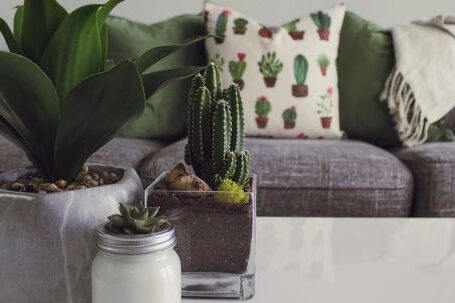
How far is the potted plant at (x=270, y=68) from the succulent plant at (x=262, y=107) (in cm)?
6

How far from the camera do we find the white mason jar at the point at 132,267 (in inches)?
21.0

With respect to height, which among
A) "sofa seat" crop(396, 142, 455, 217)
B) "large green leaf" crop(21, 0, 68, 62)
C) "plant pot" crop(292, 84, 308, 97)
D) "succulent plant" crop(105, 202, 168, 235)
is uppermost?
"large green leaf" crop(21, 0, 68, 62)

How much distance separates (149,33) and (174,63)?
15 cm

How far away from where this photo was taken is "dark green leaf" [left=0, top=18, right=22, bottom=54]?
1.99 feet

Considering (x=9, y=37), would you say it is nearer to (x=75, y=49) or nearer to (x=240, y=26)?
(x=75, y=49)

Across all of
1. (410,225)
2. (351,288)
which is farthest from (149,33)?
(351,288)

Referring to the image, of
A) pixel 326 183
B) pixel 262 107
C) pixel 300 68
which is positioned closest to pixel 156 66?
pixel 262 107

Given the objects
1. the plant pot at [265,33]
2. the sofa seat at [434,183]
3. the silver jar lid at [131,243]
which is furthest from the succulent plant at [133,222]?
the plant pot at [265,33]

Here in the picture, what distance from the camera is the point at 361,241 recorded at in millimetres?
970

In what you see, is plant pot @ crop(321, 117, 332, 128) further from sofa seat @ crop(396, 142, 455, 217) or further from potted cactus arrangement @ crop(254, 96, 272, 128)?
sofa seat @ crop(396, 142, 455, 217)

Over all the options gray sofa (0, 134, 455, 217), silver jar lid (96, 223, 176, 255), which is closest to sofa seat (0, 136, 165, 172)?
gray sofa (0, 134, 455, 217)

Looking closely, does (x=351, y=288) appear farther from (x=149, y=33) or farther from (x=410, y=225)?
(x=149, y=33)

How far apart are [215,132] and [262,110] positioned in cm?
142

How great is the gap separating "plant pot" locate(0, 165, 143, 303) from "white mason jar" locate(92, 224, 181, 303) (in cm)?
4
